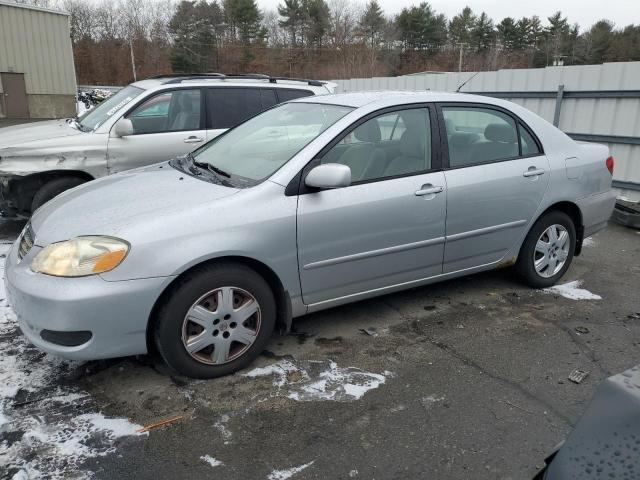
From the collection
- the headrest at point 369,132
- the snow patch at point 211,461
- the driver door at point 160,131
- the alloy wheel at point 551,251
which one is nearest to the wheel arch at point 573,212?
the alloy wheel at point 551,251

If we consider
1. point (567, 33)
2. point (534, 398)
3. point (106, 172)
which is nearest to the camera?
point (534, 398)

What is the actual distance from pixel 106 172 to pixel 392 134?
345 centimetres

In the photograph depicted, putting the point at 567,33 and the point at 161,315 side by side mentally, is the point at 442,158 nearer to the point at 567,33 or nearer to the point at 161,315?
the point at 161,315

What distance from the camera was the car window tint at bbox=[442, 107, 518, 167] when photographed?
3.86 metres

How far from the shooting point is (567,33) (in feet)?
229

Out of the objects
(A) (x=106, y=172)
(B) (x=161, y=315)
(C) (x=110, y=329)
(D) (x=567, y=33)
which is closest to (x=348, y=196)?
(B) (x=161, y=315)

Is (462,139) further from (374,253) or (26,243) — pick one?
(26,243)

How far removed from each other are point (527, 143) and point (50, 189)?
4.71m

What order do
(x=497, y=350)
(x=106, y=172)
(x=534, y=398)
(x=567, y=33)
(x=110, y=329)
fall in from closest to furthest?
1. (x=110, y=329)
2. (x=534, y=398)
3. (x=497, y=350)
4. (x=106, y=172)
5. (x=567, y=33)

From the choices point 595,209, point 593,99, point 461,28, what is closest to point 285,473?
point 595,209

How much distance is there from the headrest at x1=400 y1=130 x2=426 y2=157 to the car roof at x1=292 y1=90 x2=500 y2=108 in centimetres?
24

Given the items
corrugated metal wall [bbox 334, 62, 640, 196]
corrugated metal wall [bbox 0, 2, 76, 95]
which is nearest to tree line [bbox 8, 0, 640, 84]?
corrugated metal wall [bbox 0, 2, 76, 95]

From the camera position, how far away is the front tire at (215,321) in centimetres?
281

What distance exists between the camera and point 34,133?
567 centimetres
